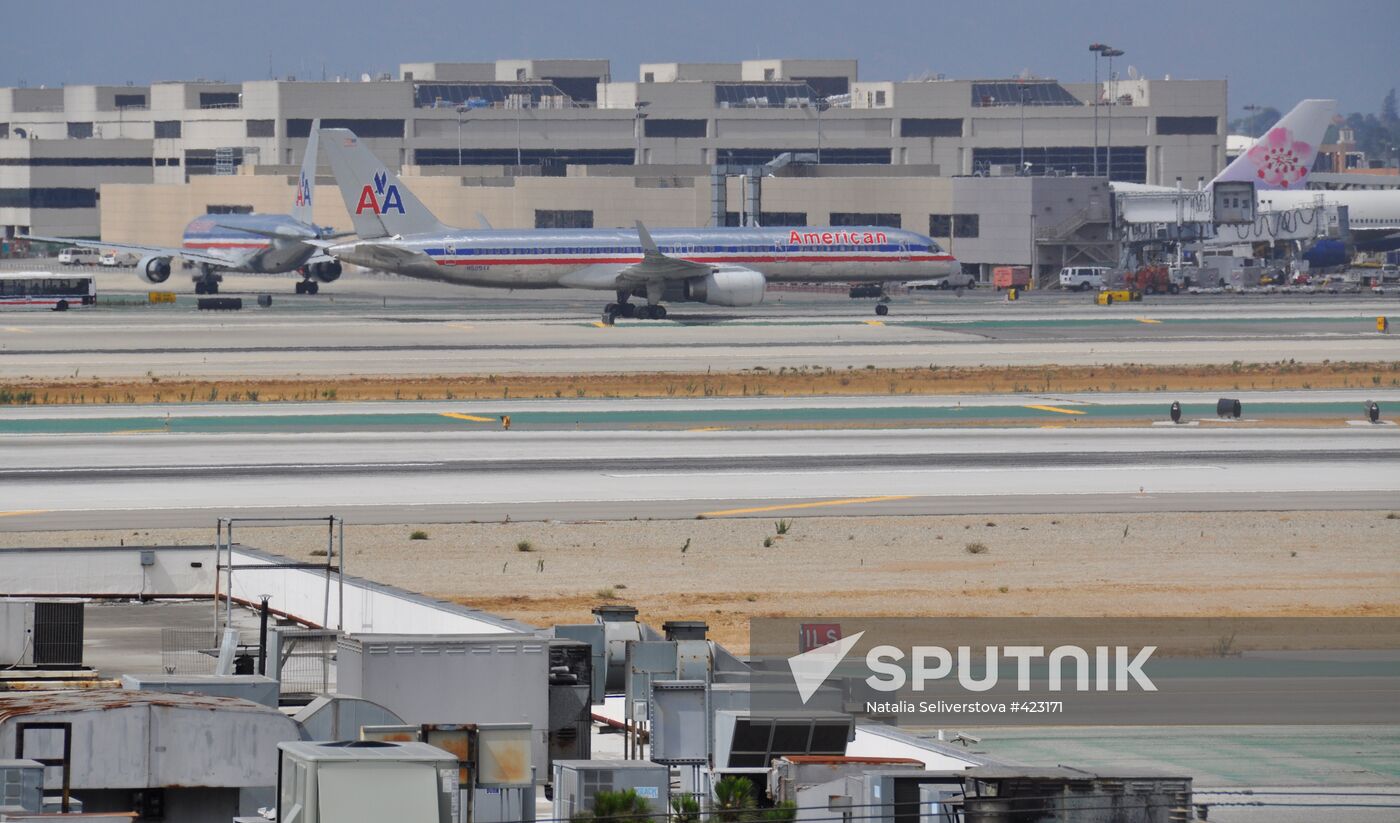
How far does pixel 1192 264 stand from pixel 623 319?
61.1 m

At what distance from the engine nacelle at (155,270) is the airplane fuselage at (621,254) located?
117ft

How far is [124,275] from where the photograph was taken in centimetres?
17262

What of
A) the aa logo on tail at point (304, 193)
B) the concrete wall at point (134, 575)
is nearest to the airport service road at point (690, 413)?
the concrete wall at point (134, 575)

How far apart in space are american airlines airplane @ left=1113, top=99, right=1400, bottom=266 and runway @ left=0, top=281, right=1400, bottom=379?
2890cm

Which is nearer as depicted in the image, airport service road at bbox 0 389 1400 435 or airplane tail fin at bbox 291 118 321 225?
airport service road at bbox 0 389 1400 435

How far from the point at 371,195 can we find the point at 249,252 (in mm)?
35415

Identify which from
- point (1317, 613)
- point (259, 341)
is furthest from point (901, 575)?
point (259, 341)

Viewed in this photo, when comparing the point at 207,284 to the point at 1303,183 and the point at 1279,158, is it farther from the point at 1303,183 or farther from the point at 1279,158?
the point at 1303,183

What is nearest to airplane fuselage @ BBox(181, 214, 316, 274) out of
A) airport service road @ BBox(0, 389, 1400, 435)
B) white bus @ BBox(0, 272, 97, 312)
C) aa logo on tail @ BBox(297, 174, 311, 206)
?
aa logo on tail @ BBox(297, 174, 311, 206)

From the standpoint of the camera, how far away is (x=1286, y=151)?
161750mm

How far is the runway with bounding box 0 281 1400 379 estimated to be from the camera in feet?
283

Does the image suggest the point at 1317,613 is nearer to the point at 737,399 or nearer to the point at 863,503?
the point at 863,503

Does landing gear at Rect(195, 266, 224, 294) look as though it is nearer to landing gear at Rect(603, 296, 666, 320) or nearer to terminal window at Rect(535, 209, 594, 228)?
terminal window at Rect(535, 209, 594, 228)

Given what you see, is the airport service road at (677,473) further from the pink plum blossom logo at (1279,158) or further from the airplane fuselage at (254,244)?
the pink plum blossom logo at (1279,158)
